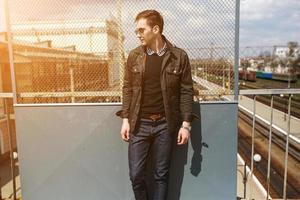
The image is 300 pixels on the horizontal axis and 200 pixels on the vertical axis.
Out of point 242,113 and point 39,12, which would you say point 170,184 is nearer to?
point 39,12

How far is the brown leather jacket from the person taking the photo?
303 centimetres

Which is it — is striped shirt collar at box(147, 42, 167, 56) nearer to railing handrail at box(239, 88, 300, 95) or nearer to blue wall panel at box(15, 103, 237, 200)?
blue wall panel at box(15, 103, 237, 200)

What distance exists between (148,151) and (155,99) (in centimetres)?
57

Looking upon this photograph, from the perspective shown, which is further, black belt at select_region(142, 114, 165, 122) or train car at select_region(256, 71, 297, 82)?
train car at select_region(256, 71, 297, 82)

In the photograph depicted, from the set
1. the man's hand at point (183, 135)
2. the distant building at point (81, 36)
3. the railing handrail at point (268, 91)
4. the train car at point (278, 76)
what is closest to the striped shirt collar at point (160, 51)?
the distant building at point (81, 36)

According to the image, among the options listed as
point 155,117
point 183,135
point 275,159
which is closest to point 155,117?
point 155,117

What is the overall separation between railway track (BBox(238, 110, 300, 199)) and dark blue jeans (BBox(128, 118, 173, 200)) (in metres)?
12.3

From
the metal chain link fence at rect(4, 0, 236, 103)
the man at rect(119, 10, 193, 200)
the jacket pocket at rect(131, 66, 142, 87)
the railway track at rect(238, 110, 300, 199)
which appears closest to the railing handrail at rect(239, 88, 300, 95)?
the metal chain link fence at rect(4, 0, 236, 103)

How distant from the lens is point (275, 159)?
2122 cm

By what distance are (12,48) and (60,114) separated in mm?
916

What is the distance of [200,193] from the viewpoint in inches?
143

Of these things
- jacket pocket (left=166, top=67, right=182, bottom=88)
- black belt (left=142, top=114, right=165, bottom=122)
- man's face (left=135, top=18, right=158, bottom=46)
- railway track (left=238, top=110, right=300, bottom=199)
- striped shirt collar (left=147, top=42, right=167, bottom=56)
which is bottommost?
railway track (left=238, top=110, right=300, bottom=199)

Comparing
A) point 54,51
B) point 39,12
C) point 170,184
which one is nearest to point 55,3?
point 39,12

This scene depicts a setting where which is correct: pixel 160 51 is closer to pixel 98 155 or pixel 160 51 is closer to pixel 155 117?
pixel 155 117
